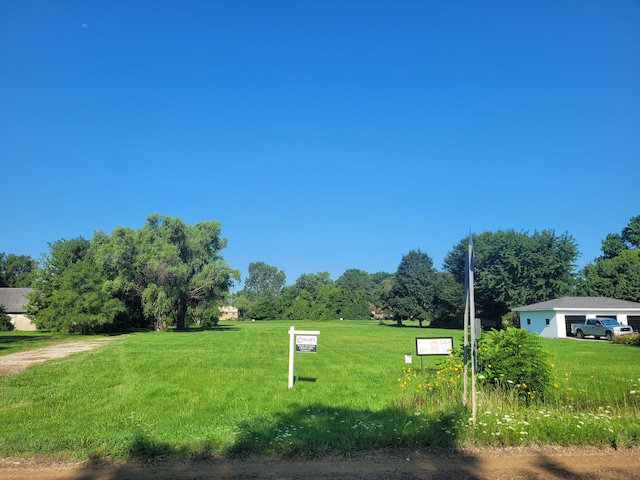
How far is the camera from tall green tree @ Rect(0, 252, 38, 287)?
85125 mm

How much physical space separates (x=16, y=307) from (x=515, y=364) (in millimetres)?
66721

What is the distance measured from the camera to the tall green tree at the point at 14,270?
85.1 m

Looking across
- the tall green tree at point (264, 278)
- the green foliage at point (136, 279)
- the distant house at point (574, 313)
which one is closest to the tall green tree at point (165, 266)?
the green foliage at point (136, 279)

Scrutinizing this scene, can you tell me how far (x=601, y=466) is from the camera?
515cm

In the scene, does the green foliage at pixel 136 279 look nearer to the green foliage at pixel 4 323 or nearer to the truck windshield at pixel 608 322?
the green foliage at pixel 4 323

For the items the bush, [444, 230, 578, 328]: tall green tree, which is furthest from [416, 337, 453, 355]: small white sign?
[444, 230, 578, 328]: tall green tree

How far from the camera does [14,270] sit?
8781 cm

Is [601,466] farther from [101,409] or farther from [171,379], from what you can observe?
[171,379]

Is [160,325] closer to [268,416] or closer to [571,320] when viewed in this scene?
[571,320]

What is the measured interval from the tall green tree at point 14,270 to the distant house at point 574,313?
83.5 metres

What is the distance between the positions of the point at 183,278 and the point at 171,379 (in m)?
32.8

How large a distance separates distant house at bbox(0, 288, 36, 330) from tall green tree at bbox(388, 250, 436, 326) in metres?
50.7

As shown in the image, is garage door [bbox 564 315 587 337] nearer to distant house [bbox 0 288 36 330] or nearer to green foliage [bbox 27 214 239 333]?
green foliage [bbox 27 214 239 333]

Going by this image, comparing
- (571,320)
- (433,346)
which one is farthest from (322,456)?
(571,320)
